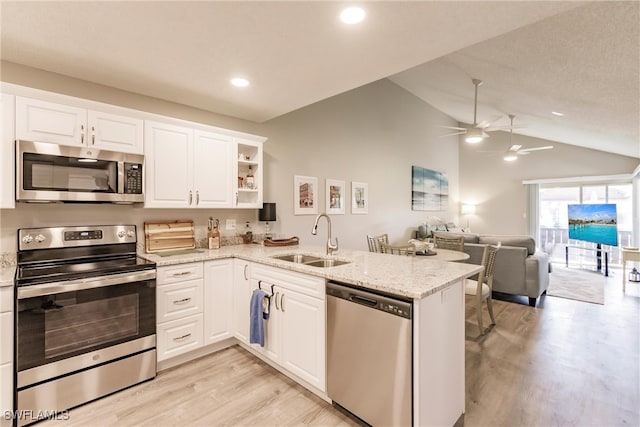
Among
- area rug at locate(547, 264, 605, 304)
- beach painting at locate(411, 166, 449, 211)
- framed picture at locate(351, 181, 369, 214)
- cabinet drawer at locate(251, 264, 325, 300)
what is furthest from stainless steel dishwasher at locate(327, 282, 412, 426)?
beach painting at locate(411, 166, 449, 211)

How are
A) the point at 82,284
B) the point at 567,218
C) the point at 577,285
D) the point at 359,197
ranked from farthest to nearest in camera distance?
1. the point at 567,218
2. the point at 359,197
3. the point at 577,285
4. the point at 82,284

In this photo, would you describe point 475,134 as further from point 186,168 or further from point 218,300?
point 218,300

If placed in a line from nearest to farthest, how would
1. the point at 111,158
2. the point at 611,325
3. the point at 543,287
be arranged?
the point at 111,158, the point at 611,325, the point at 543,287

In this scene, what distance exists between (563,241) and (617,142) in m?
3.25

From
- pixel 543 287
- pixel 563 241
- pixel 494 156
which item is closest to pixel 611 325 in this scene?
pixel 543 287

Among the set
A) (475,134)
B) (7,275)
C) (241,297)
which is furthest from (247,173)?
(475,134)

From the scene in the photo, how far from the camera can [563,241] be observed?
A: 297 inches

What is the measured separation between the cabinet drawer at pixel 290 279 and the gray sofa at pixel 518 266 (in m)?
2.92

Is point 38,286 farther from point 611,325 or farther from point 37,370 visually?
point 611,325

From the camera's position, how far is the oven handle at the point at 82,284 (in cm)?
183

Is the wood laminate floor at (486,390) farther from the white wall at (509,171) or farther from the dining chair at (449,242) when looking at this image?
the white wall at (509,171)

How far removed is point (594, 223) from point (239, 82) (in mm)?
7535

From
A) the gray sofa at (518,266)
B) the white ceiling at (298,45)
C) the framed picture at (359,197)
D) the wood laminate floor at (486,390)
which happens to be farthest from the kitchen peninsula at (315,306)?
the gray sofa at (518,266)

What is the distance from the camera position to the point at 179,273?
98.9 inches
